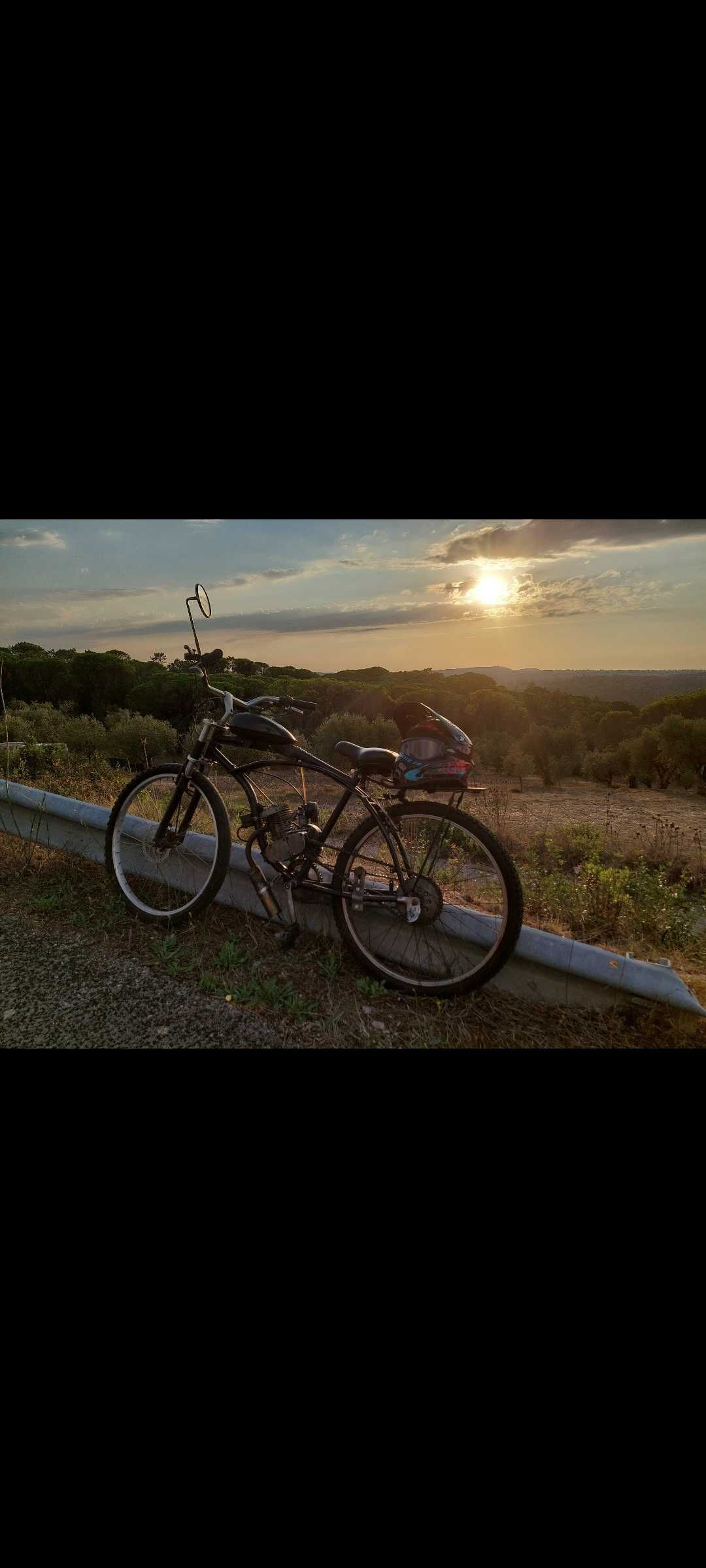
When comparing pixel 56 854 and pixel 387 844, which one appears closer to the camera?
pixel 387 844

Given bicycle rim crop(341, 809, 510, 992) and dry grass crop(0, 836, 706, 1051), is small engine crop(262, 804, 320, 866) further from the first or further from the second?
dry grass crop(0, 836, 706, 1051)

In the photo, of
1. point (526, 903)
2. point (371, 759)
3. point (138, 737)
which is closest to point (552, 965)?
point (526, 903)

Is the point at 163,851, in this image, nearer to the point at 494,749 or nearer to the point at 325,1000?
the point at 325,1000

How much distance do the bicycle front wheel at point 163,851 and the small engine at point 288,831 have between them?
0.22 m

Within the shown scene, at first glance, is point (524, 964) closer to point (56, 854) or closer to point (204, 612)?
point (204, 612)

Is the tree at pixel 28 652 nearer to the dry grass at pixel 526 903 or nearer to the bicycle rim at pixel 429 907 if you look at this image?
the dry grass at pixel 526 903

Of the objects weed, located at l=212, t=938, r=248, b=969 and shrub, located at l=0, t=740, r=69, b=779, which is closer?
weed, located at l=212, t=938, r=248, b=969

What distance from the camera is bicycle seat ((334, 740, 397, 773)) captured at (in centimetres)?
250

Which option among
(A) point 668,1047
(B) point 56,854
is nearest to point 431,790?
(A) point 668,1047

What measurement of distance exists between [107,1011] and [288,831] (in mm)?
885

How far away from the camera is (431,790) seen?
8.29 ft

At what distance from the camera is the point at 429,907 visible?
245 centimetres

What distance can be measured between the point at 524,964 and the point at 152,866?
158cm

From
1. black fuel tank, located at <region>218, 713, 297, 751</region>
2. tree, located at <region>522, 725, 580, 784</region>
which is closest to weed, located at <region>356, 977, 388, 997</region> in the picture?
black fuel tank, located at <region>218, 713, 297, 751</region>
